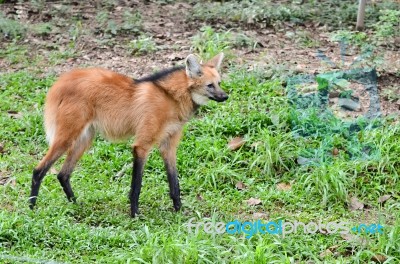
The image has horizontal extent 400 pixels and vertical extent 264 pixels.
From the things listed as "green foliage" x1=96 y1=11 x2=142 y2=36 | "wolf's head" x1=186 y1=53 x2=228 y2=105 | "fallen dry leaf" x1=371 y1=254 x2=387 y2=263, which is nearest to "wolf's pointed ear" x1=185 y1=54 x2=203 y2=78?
"wolf's head" x1=186 y1=53 x2=228 y2=105

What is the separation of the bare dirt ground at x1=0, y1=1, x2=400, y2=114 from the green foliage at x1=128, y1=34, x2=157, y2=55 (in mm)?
61

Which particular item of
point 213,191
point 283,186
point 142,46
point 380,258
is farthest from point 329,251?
point 142,46

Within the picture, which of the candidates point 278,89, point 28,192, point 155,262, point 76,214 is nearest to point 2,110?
point 28,192

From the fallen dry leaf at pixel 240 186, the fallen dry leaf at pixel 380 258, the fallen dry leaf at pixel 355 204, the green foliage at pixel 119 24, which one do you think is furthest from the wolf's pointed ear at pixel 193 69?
the green foliage at pixel 119 24

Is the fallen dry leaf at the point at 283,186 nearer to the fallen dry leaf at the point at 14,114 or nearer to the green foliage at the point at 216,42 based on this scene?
the green foliage at the point at 216,42

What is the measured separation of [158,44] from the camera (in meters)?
8.59

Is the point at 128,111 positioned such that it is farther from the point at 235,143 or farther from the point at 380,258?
the point at 380,258

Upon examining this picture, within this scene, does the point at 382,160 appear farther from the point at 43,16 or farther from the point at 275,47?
the point at 43,16

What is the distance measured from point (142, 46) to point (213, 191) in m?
2.89

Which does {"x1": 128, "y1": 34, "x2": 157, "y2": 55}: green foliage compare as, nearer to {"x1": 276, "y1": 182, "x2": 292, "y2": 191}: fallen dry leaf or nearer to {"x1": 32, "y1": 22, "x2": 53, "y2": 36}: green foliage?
{"x1": 32, "y1": 22, "x2": 53, "y2": 36}: green foliage

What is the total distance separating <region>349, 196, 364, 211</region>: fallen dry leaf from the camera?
5680mm

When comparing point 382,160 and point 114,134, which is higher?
point 114,134

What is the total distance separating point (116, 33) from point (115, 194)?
342cm

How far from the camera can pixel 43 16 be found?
9.30 metres
